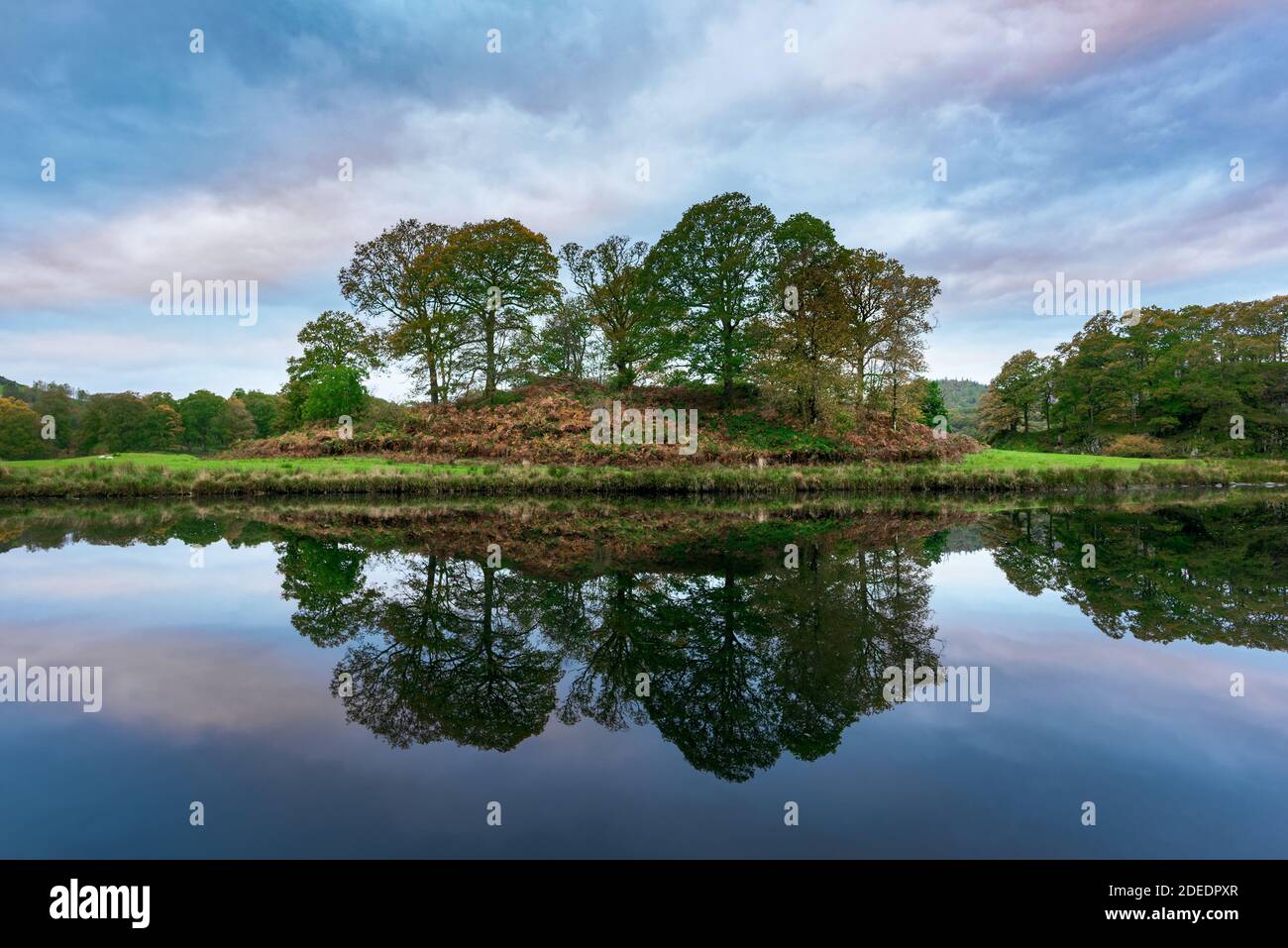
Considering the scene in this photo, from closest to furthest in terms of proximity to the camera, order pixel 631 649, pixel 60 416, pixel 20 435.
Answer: pixel 631 649 → pixel 20 435 → pixel 60 416

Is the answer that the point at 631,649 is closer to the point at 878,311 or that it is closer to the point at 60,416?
the point at 878,311

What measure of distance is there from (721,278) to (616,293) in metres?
9.02

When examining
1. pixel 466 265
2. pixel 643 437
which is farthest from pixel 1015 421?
pixel 466 265

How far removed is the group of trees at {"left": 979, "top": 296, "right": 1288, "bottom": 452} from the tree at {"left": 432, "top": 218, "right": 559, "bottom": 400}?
55.9 m

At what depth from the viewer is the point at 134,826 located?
3438mm

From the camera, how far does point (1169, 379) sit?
5434 cm

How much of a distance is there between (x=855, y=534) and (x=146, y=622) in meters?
15.1

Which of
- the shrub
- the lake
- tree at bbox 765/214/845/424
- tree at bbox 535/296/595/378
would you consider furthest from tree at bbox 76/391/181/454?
the shrub

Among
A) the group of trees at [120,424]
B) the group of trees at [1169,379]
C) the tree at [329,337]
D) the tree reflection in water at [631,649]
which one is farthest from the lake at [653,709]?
the group of trees at [120,424]

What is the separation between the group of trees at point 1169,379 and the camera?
49.8m

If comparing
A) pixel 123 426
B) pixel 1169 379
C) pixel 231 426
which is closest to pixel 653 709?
pixel 1169 379

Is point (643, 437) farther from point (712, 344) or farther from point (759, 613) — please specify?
point (759, 613)

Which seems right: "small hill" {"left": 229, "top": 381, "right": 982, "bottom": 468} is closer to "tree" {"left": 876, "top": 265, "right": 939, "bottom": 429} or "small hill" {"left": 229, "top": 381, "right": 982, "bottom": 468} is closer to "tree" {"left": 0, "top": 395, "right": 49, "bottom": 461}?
"tree" {"left": 876, "top": 265, "right": 939, "bottom": 429}

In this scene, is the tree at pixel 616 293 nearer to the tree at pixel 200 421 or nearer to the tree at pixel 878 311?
the tree at pixel 878 311
